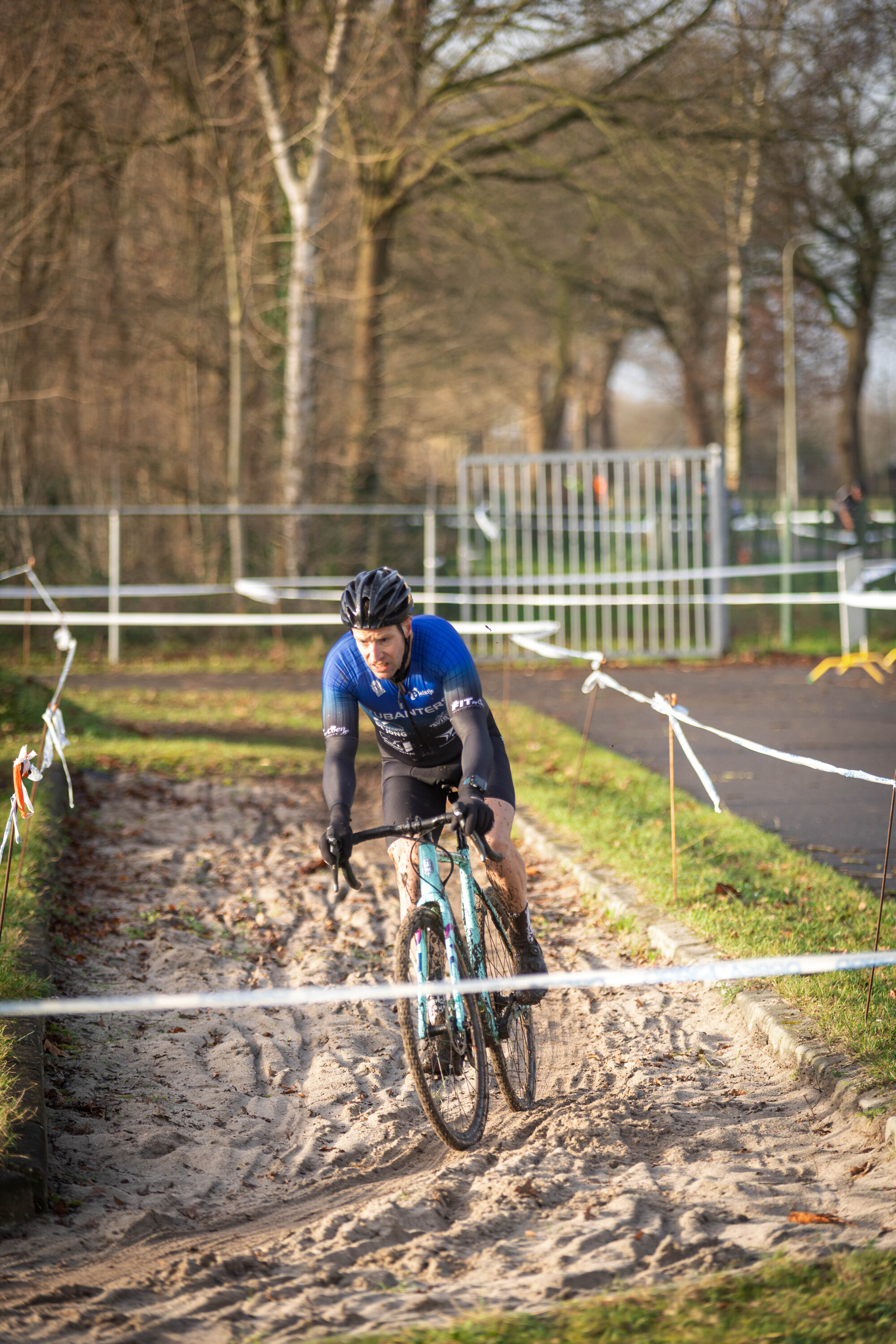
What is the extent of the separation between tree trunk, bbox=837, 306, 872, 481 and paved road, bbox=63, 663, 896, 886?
53.6 feet

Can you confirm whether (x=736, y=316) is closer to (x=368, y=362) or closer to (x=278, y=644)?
(x=368, y=362)

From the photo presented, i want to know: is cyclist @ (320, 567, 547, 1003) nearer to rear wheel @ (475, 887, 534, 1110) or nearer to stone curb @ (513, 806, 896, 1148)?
rear wheel @ (475, 887, 534, 1110)

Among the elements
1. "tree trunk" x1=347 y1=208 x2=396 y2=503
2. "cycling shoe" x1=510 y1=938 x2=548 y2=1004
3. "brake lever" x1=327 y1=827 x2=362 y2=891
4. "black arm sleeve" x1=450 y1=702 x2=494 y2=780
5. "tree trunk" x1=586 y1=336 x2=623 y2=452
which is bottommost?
"cycling shoe" x1=510 y1=938 x2=548 y2=1004

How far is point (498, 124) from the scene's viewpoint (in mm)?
19500

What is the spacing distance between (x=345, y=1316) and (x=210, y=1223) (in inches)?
32.1

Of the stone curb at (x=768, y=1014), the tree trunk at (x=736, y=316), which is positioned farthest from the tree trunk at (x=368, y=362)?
the stone curb at (x=768, y=1014)

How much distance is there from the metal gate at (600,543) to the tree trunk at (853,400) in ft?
48.8

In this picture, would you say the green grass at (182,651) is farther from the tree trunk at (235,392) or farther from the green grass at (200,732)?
the green grass at (200,732)

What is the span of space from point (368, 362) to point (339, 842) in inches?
739

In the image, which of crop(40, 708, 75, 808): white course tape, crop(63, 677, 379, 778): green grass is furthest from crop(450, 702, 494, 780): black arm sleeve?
crop(63, 677, 379, 778): green grass

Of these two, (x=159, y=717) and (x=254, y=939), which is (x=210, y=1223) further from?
(x=159, y=717)

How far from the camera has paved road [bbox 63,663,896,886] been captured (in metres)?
8.76

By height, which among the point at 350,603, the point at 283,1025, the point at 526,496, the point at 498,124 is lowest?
the point at 283,1025

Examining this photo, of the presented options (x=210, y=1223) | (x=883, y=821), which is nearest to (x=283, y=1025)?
(x=210, y=1223)
